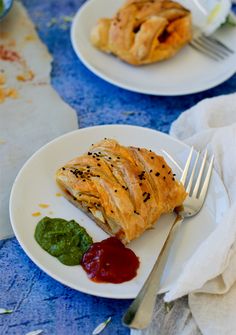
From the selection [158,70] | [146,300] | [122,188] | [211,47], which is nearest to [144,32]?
[158,70]

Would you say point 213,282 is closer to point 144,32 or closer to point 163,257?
point 163,257

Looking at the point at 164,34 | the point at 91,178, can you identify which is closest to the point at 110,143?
the point at 91,178

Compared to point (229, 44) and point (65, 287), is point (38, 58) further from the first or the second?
point (65, 287)

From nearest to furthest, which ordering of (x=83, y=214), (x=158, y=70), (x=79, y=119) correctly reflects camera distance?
(x=83, y=214), (x=79, y=119), (x=158, y=70)

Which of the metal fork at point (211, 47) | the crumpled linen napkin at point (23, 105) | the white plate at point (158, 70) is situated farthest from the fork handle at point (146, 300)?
the metal fork at point (211, 47)

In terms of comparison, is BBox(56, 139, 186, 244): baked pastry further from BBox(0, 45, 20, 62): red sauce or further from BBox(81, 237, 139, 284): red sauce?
BBox(0, 45, 20, 62): red sauce

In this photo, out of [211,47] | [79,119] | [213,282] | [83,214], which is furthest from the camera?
[211,47]

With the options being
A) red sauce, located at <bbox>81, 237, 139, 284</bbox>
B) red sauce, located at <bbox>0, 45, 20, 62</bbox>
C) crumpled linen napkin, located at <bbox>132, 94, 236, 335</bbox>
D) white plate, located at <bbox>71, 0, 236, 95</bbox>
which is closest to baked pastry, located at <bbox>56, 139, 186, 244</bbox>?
red sauce, located at <bbox>81, 237, 139, 284</bbox>
